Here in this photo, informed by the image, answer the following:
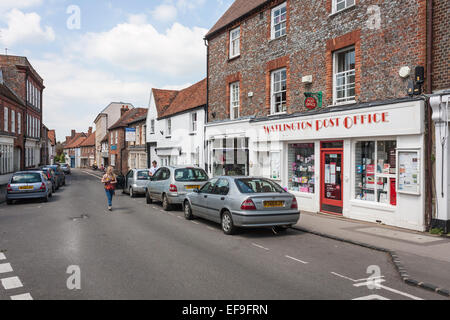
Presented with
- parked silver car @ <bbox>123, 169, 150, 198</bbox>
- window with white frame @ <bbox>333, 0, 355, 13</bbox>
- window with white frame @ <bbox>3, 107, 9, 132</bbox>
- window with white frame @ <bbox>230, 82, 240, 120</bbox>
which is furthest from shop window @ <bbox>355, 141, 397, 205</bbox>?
window with white frame @ <bbox>3, 107, 9, 132</bbox>

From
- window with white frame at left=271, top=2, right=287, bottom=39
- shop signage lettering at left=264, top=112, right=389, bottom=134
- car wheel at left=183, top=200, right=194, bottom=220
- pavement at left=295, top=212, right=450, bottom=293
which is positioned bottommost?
pavement at left=295, top=212, right=450, bottom=293

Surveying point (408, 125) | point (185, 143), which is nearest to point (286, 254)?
point (408, 125)

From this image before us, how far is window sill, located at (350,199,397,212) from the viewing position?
404 inches

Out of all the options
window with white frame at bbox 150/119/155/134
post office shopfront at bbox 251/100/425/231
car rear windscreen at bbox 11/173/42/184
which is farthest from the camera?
window with white frame at bbox 150/119/155/134

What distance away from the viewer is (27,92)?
122 feet

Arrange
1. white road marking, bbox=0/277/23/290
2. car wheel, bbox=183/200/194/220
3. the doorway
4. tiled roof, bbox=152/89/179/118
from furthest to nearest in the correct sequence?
tiled roof, bbox=152/89/179/118 → the doorway → car wheel, bbox=183/200/194/220 → white road marking, bbox=0/277/23/290

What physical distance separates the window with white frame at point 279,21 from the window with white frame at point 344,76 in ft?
11.1

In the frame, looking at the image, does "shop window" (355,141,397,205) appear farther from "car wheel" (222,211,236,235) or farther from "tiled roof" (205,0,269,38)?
"tiled roof" (205,0,269,38)

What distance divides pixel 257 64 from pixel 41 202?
11745 millimetres

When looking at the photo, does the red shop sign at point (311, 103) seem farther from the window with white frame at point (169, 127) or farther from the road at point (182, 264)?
the window with white frame at point (169, 127)

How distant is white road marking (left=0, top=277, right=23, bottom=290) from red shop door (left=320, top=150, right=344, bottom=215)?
377 inches

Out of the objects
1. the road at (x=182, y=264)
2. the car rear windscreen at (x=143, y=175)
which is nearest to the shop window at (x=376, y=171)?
the road at (x=182, y=264)

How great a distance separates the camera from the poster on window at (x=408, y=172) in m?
9.41
